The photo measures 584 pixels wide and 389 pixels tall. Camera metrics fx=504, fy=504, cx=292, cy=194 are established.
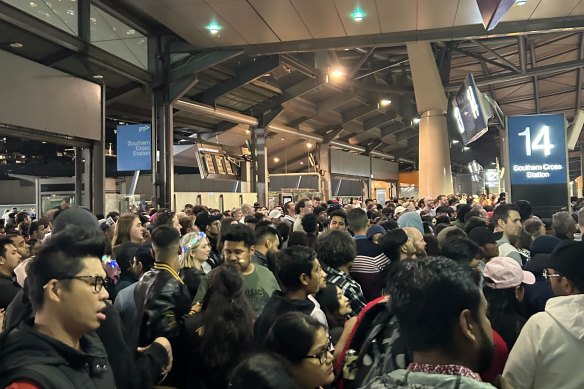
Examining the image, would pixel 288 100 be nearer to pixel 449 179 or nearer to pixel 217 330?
pixel 449 179

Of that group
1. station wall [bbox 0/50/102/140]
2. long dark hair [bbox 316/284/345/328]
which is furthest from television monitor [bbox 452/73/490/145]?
long dark hair [bbox 316/284/345/328]

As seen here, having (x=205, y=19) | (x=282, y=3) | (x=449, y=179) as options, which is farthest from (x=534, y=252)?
(x=449, y=179)

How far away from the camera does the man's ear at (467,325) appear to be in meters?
1.39

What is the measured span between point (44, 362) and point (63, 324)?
7.1 inches

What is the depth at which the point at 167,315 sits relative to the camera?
9.33 feet

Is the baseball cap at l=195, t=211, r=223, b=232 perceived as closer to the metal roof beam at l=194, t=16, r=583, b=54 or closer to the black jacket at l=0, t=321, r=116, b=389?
the black jacket at l=0, t=321, r=116, b=389

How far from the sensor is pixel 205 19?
1112 cm

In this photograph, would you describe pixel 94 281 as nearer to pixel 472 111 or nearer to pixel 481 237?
pixel 481 237

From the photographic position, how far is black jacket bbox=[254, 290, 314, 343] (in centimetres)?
276

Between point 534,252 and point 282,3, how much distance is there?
299 inches

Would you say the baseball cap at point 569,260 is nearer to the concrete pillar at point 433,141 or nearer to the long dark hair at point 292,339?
the long dark hair at point 292,339

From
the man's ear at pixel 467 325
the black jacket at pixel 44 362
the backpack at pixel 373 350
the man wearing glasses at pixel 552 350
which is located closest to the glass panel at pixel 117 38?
the backpack at pixel 373 350

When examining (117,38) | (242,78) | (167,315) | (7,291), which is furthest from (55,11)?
(167,315)

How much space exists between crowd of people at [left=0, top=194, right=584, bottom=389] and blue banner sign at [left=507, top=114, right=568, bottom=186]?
Result: 5.15 m
